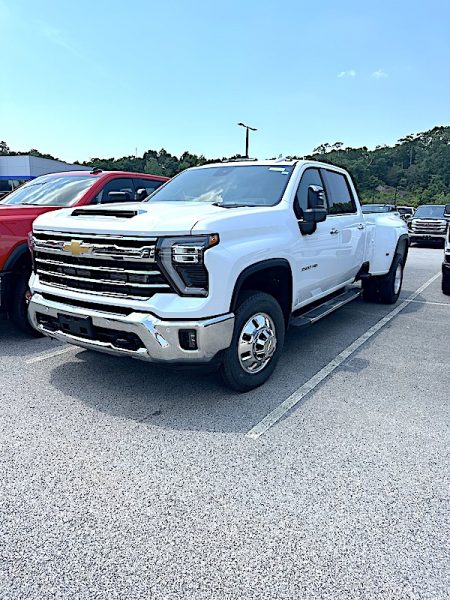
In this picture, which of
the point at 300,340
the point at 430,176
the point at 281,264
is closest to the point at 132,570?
the point at 281,264

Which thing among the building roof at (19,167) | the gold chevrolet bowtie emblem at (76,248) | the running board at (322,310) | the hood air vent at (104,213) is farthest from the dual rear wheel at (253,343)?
the building roof at (19,167)

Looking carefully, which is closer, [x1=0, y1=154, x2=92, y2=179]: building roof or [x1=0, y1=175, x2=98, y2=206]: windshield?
[x1=0, y1=175, x2=98, y2=206]: windshield

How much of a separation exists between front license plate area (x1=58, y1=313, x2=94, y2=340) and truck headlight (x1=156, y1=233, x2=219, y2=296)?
78cm

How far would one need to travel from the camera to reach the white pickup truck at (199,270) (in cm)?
325

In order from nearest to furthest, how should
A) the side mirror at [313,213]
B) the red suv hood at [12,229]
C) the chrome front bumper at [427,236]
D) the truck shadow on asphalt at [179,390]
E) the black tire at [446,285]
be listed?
the truck shadow on asphalt at [179,390] → the side mirror at [313,213] → the red suv hood at [12,229] → the black tire at [446,285] → the chrome front bumper at [427,236]

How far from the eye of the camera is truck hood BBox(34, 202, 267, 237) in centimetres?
327

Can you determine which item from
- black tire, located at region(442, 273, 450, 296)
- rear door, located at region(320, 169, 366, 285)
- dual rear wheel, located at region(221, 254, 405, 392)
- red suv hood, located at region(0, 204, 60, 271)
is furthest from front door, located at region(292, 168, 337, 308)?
black tire, located at region(442, 273, 450, 296)

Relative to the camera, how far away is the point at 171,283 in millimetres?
3271

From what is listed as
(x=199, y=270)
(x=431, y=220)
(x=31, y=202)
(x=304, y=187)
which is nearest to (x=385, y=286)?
(x=304, y=187)

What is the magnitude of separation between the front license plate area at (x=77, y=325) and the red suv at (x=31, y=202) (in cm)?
144

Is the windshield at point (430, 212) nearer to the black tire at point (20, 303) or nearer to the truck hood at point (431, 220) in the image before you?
the truck hood at point (431, 220)

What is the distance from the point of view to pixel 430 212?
19734 mm

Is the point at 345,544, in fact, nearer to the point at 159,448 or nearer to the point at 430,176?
the point at 159,448

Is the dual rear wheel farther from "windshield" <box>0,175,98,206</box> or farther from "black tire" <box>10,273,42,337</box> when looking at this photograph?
"windshield" <box>0,175,98,206</box>
